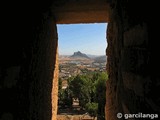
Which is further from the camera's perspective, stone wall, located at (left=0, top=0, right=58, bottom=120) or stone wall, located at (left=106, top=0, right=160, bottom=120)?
stone wall, located at (left=0, top=0, right=58, bottom=120)

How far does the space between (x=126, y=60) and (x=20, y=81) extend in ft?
2.78

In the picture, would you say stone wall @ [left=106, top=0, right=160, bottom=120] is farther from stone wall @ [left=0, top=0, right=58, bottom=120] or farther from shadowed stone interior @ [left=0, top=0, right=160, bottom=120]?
stone wall @ [left=0, top=0, right=58, bottom=120]

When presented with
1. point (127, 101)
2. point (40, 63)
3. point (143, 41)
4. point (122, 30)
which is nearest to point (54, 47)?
point (40, 63)

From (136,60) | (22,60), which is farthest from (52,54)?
(136,60)

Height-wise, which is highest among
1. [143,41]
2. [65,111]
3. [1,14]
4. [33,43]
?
[1,14]

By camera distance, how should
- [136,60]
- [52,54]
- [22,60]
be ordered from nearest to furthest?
[136,60], [22,60], [52,54]

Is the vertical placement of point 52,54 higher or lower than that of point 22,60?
higher

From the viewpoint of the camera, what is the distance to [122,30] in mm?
1753

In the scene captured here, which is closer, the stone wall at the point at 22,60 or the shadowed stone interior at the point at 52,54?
the shadowed stone interior at the point at 52,54

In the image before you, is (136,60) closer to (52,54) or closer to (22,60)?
(22,60)

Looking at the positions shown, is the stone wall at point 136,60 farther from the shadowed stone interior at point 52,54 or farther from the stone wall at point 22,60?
the stone wall at point 22,60

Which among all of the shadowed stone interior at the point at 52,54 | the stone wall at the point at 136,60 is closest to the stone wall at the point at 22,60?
the shadowed stone interior at the point at 52,54

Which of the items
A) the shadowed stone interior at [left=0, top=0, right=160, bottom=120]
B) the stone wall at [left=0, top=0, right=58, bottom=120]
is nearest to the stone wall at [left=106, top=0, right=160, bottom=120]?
the shadowed stone interior at [left=0, top=0, right=160, bottom=120]

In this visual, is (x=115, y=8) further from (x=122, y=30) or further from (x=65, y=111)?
(x=65, y=111)
